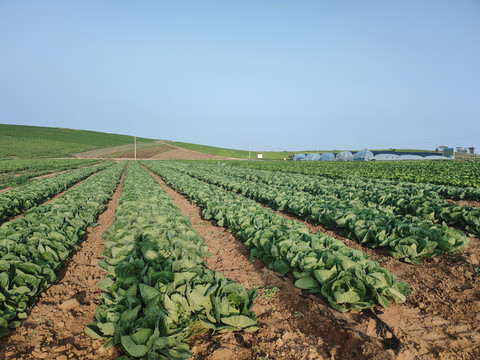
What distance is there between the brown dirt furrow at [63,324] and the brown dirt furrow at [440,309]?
11.7ft

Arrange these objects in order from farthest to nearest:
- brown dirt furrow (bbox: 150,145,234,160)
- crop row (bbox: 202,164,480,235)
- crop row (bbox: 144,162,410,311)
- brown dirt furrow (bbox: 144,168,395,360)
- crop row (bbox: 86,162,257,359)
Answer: brown dirt furrow (bbox: 150,145,234,160)
crop row (bbox: 202,164,480,235)
crop row (bbox: 144,162,410,311)
brown dirt furrow (bbox: 144,168,395,360)
crop row (bbox: 86,162,257,359)

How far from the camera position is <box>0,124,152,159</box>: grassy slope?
6212cm

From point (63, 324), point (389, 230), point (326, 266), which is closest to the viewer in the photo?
point (63, 324)

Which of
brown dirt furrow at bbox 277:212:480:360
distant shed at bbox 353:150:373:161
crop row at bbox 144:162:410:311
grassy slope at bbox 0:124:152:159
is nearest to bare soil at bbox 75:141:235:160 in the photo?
grassy slope at bbox 0:124:152:159

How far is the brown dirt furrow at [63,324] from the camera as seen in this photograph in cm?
298

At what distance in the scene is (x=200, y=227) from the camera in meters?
8.62

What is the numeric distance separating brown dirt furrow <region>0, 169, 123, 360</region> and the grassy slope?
220 ft

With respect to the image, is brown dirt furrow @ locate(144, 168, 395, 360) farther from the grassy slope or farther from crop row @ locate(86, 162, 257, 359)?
the grassy slope

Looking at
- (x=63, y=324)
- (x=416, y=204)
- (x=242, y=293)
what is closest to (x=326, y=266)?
(x=242, y=293)

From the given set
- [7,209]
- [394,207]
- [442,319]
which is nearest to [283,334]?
[442,319]

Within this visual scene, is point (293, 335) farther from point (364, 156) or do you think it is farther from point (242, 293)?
point (364, 156)

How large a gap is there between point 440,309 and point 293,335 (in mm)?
2410

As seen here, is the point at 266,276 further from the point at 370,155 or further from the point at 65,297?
the point at 370,155

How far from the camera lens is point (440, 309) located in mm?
3891
